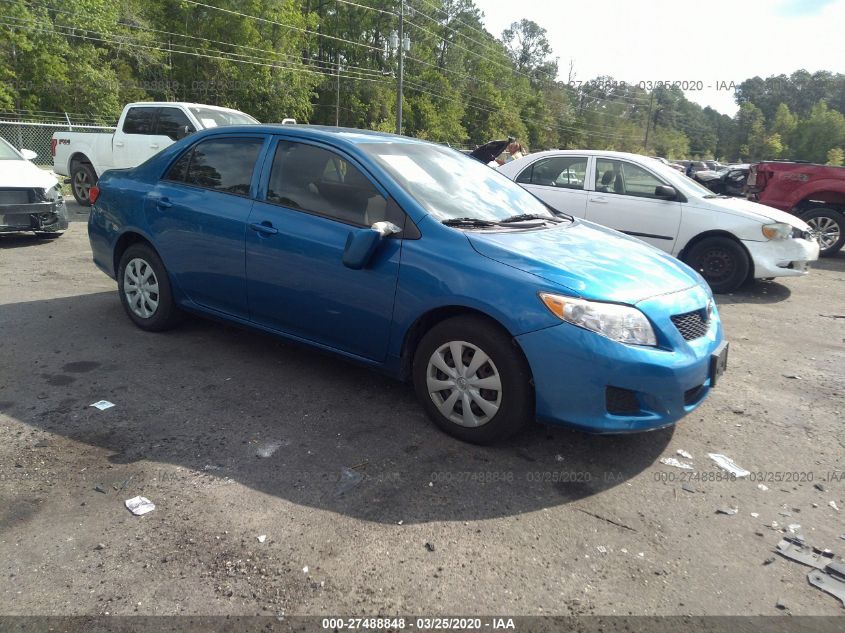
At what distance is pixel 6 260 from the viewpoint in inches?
307

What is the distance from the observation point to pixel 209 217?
458 cm

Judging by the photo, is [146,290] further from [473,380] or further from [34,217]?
[34,217]

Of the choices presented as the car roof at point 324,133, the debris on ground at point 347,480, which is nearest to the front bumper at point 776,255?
the car roof at point 324,133

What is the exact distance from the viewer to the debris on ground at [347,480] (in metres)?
3.13

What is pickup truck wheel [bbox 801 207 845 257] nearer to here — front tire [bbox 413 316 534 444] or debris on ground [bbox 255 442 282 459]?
front tire [bbox 413 316 534 444]

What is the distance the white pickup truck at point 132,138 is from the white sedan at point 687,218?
6.07 meters

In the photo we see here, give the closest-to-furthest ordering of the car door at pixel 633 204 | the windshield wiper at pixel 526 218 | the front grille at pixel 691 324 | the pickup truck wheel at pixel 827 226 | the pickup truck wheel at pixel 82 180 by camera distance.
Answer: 1. the front grille at pixel 691 324
2. the windshield wiper at pixel 526 218
3. the car door at pixel 633 204
4. the pickup truck wheel at pixel 827 226
5. the pickup truck wheel at pixel 82 180

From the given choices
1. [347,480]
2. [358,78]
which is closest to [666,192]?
[347,480]

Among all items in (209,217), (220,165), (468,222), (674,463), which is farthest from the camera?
(220,165)

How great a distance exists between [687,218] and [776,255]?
1184 millimetres

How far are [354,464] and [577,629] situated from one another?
1.45m

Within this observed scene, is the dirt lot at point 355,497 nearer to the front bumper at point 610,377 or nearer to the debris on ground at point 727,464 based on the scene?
the debris on ground at point 727,464

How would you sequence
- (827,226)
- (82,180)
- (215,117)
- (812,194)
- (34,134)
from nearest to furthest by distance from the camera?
(812,194)
(827,226)
(215,117)
(82,180)
(34,134)

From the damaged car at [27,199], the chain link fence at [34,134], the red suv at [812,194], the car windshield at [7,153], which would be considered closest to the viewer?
the damaged car at [27,199]
